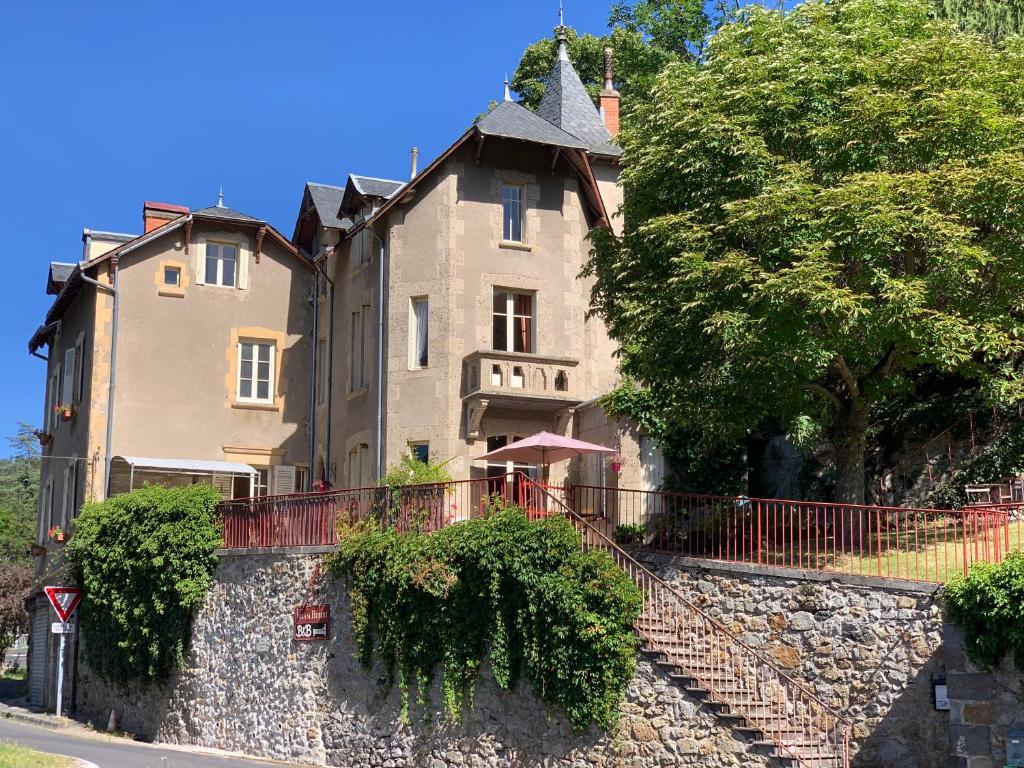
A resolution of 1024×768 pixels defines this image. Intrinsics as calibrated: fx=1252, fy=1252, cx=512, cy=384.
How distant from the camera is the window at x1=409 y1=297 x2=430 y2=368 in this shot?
27.8 metres

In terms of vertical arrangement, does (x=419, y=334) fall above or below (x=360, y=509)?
above

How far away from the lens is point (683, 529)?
2050cm

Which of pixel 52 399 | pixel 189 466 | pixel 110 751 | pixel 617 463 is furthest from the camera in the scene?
pixel 52 399

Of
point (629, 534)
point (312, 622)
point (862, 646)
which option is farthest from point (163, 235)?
point (862, 646)

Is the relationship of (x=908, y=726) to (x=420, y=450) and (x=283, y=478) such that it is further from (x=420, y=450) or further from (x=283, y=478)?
(x=283, y=478)

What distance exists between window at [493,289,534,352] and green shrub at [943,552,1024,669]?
13.9m

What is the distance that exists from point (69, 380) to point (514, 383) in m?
14.1

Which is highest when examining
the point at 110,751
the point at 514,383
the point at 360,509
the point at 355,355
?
the point at 355,355

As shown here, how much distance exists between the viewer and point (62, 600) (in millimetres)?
27344

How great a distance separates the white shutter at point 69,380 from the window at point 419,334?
11199mm

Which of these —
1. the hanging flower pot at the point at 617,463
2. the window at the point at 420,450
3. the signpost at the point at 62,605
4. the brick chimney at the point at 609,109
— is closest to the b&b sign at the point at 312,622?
the window at the point at 420,450

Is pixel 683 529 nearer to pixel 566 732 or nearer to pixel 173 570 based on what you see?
pixel 566 732

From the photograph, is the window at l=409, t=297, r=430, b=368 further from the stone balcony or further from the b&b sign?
the b&b sign

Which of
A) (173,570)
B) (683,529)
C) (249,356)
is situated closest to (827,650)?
(683,529)
